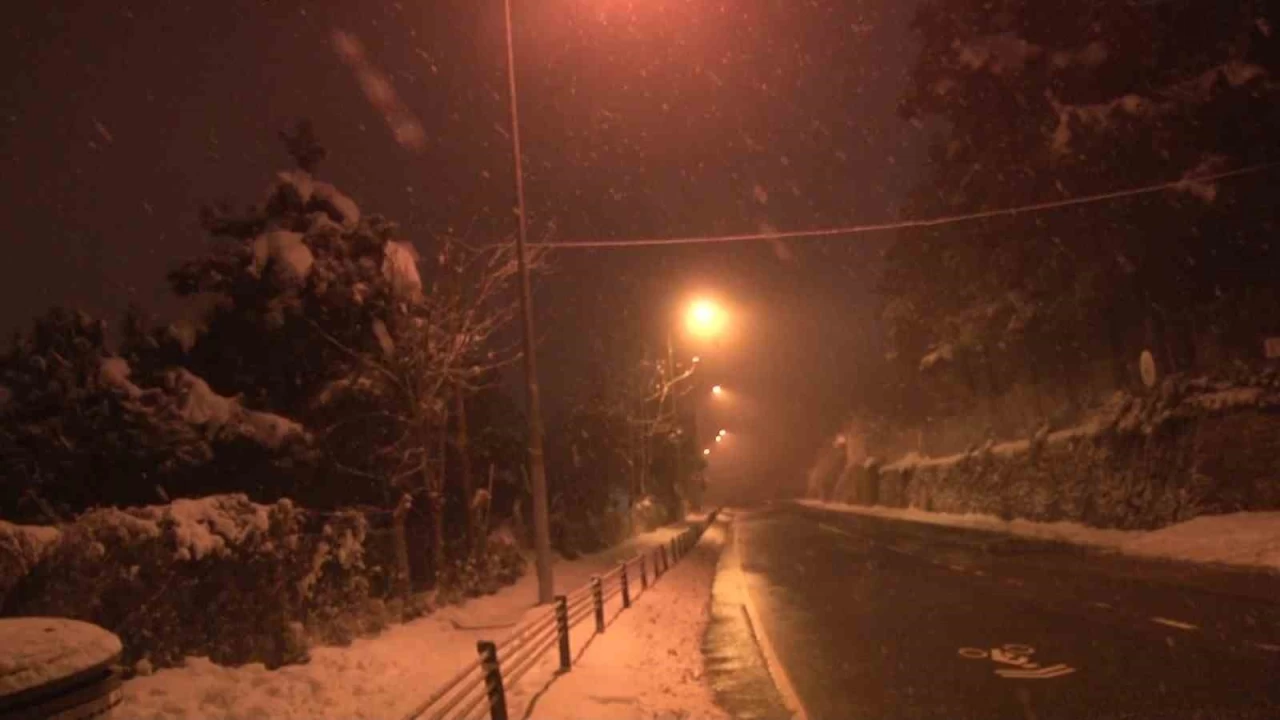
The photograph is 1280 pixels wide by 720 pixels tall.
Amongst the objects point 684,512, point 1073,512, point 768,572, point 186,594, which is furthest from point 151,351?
point 684,512

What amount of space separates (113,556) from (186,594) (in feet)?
4.28

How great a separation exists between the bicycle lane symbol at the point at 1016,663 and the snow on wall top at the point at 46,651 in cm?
847

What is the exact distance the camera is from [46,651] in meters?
5.18

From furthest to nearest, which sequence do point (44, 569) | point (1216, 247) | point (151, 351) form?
point (1216, 247) < point (151, 351) < point (44, 569)

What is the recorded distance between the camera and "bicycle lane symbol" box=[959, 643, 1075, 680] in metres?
10.6

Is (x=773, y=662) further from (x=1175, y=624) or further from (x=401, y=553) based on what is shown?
(x=401, y=553)

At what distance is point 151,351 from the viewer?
18.9 metres

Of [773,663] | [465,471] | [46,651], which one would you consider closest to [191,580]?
[773,663]

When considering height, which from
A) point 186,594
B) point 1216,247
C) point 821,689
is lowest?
point 821,689

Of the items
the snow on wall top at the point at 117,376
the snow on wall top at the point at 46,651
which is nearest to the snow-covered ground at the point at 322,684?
the snow on wall top at the point at 46,651

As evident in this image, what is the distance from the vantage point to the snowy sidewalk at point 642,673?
10.3 metres

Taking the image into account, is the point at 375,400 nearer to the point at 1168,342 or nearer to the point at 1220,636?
the point at 1220,636

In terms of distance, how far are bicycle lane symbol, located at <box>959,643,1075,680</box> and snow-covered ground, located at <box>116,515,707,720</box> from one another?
498 centimetres

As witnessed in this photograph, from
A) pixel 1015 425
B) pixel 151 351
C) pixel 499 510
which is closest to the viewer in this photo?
pixel 151 351
